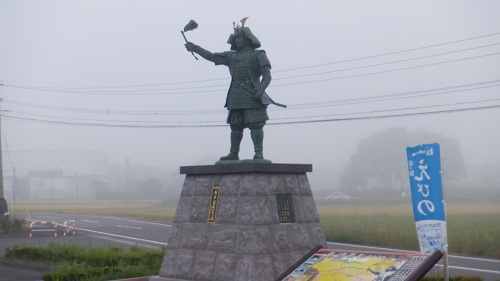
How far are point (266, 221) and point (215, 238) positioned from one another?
77cm

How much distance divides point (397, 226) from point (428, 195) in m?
15.5

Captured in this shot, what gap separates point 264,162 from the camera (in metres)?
8.98

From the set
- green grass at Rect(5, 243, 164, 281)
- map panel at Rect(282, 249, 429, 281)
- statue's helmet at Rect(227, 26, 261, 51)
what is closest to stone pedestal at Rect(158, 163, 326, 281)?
green grass at Rect(5, 243, 164, 281)

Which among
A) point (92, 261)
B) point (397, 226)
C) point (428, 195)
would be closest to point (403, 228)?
point (397, 226)

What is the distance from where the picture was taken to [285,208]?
29.0 feet

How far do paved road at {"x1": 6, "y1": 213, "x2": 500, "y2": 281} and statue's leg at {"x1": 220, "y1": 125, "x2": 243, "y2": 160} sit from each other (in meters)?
3.46

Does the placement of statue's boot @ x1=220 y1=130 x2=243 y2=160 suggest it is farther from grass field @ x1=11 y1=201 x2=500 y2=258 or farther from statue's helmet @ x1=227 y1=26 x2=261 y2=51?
grass field @ x1=11 y1=201 x2=500 y2=258

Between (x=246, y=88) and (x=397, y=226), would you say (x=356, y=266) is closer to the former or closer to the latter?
(x=246, y=88)

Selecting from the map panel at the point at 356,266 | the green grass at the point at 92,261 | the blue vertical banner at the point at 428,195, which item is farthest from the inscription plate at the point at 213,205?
the blue vertical banner at the point at 428,195

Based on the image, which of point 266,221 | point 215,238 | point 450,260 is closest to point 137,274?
point 215,238

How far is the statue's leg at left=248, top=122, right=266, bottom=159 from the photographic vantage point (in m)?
9.23

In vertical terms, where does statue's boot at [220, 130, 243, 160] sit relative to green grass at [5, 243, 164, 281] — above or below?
above

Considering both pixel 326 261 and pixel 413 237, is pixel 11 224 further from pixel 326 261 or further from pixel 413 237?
pixel 326 261

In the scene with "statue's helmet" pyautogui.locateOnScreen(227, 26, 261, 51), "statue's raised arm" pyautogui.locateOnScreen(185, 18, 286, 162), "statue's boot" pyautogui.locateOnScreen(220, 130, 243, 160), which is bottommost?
"statue's boot" pyautogui.locateOnScreen(220, 130, 243, 160)
